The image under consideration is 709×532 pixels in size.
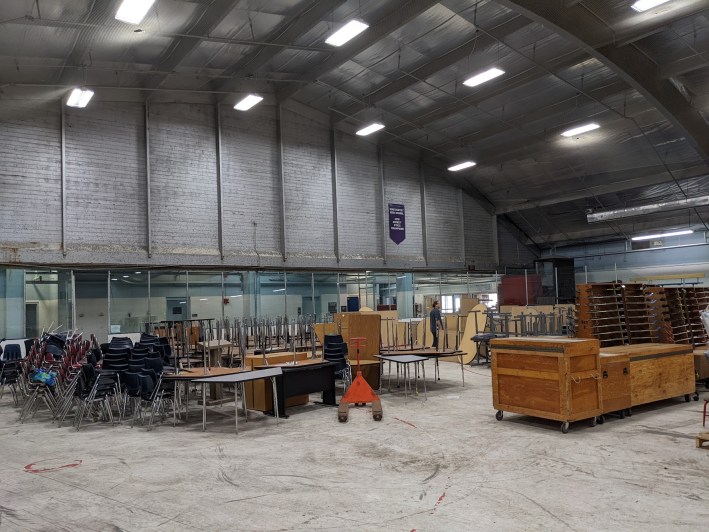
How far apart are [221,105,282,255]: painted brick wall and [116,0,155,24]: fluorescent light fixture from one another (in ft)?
22.4

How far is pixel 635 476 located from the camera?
4773 millimetres

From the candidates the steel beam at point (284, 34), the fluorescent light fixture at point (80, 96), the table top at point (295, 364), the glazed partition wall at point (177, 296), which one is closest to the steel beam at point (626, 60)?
the steel beam at point (284, 34)

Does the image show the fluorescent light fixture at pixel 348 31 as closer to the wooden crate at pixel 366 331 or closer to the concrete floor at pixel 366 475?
the wooden crate at pixel 366 331

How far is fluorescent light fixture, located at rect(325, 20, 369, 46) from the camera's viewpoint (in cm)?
1046

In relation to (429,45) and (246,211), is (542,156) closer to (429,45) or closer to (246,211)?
(429,45)

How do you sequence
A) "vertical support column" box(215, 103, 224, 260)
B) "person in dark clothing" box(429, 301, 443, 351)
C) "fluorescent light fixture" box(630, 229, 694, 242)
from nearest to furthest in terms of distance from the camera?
"person in dark clothing" box(429, 301, 443, 351), "vertical support column" box(215, 103, 224, 260), "fluorescent light fixture" box(630, 229, 694, 242)

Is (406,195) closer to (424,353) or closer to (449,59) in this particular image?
(449,59)

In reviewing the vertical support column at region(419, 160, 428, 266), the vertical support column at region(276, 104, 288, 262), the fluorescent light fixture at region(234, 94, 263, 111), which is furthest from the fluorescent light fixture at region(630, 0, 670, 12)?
the vertical support column at region(419, 160, 428, 266)

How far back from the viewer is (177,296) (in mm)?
15602

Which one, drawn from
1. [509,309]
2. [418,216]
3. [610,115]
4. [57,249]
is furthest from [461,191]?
[57,249]

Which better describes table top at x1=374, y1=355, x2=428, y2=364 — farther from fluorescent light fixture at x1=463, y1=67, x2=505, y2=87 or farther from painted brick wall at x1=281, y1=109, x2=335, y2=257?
painted brick wall at x1=281, y1=109, x2=335, y2=257

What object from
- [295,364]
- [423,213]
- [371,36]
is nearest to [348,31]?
[371,36]

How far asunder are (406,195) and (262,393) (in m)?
13.5

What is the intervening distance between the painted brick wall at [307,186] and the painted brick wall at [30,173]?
6476mm
